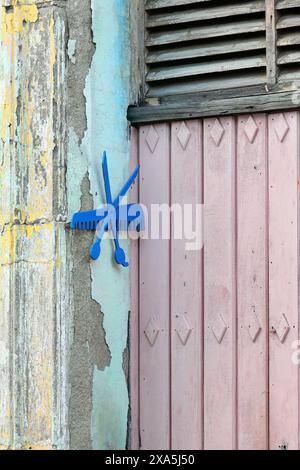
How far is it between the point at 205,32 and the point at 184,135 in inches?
17.5

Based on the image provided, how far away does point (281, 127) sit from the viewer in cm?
411

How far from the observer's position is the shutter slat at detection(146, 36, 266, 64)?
425cm

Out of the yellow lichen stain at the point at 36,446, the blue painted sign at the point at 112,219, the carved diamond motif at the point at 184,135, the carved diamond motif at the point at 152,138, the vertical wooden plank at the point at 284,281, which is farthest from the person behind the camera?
the carved diamond motif at the point at 152,138

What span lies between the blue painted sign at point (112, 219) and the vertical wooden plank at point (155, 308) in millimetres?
72

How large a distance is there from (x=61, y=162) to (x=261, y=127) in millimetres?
822

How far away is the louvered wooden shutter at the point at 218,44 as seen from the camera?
417cm

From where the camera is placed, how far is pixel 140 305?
14.6 feet

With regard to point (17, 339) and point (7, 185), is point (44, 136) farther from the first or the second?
point (17, 339)

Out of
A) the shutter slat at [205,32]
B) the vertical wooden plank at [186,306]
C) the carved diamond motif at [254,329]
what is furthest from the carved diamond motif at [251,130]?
the carved diamond motif at [254,329]

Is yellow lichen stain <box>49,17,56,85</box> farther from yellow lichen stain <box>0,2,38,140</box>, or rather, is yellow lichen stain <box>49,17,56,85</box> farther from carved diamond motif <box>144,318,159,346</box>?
carved diamond motif <box>144,318,159,346</box>

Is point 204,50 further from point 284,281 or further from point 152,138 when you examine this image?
point 284,281

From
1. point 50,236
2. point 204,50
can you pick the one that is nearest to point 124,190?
point 50,236

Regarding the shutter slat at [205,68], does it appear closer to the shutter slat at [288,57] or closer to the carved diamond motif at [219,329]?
the shutter slat at [288,57]

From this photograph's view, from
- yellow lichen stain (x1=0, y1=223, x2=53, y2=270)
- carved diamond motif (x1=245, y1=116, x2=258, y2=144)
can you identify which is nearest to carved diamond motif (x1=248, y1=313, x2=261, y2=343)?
carved diamond motif (x1=245, y1=116, x2=258, y2=144)
